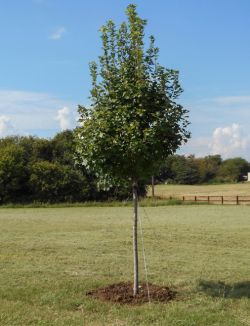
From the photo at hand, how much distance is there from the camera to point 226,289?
1016 cm

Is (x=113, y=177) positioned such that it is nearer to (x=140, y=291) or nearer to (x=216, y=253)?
(x=140, y=291)

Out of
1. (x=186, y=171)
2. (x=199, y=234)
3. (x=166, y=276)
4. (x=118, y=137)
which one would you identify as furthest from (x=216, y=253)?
(x=186, y=171)

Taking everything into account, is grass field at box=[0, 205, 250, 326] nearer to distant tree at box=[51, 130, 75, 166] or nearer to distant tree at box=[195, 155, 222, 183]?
distant tree at box=[51, 130, 75, 166]

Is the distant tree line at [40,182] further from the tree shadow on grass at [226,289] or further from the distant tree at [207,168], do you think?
the distant tree at [207,168]

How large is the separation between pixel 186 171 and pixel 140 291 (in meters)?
123

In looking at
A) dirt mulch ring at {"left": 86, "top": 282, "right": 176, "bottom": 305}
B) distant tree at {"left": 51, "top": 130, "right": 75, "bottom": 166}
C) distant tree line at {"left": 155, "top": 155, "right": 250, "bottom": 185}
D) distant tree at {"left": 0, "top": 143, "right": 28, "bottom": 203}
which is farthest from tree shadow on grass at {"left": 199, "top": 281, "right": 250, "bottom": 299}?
distant tree line at {"left": 155, "top": 155, "right": 250, "bottom": 185}

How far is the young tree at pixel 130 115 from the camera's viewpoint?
8930 millimetres

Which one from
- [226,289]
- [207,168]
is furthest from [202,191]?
[226,289]

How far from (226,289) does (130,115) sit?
12.9ft

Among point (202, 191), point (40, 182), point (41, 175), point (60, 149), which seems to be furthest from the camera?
point (202, 191)

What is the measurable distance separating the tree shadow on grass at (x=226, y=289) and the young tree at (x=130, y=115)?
1.56 meters

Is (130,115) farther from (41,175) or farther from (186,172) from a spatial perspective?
(186,172)

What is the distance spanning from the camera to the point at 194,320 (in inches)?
297

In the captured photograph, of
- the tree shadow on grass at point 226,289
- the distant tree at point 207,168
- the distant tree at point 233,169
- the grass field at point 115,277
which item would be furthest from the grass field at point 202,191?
the tree shadow on grass at point 226,289
